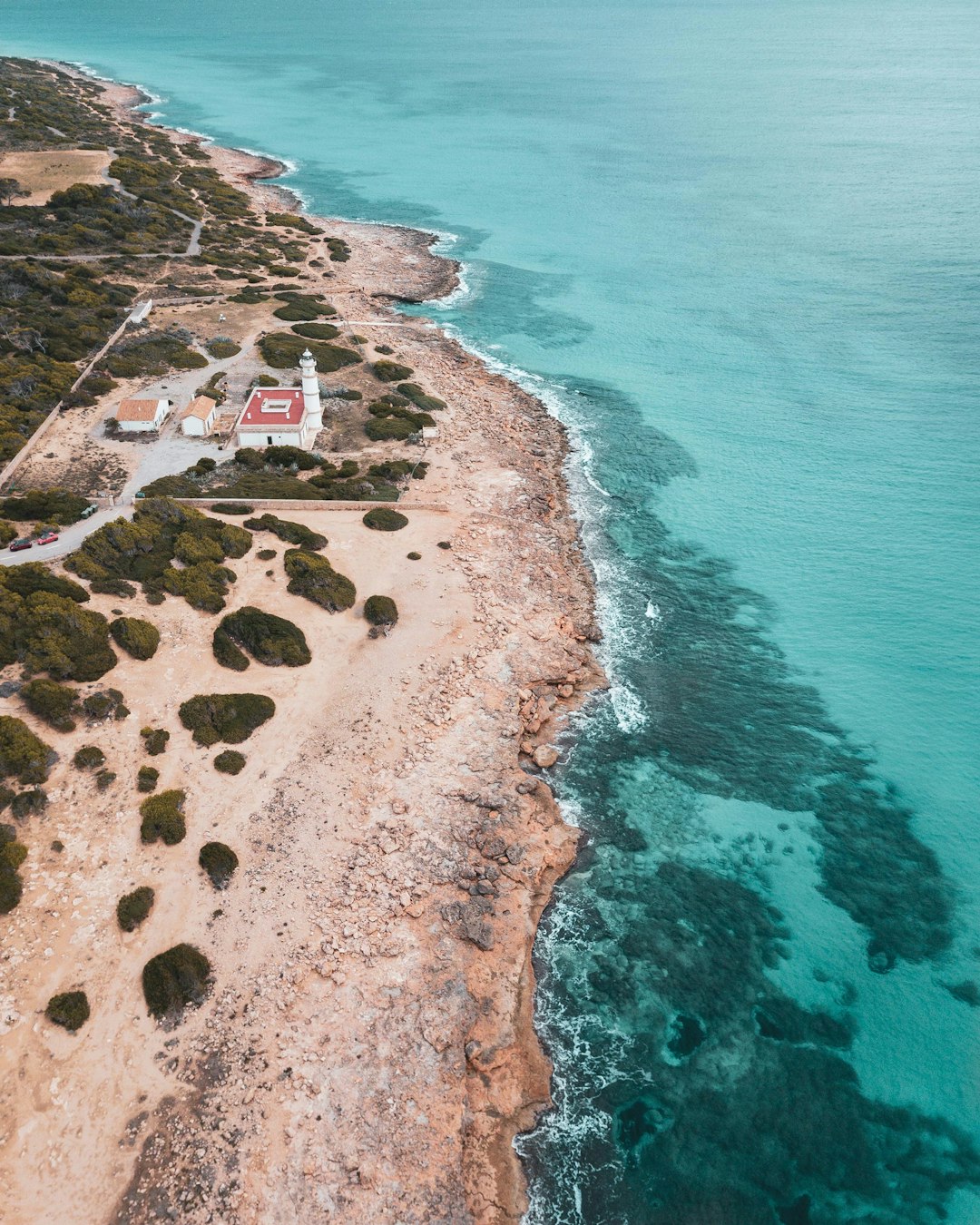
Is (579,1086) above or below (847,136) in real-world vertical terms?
below

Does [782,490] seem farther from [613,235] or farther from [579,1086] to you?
[613,235]

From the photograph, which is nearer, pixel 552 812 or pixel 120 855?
pixel 120 855

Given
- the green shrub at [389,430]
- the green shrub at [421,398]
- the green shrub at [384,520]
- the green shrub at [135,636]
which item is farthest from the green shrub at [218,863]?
the green shrub at [421,398]

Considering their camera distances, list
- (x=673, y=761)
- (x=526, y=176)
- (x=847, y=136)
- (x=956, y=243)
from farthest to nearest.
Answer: (x=847, y=136), (x=526, y=176), (x=956, y=243), (x=673, y=761)

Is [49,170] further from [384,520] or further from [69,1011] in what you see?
[69,1011]

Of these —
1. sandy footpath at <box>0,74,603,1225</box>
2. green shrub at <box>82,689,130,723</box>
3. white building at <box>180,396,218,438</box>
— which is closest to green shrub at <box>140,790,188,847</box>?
sandy footpath at <box>0,74,603,1225</box>

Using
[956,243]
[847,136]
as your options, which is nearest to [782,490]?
[956,243]

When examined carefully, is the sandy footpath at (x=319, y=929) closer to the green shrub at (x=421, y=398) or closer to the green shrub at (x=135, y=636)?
the green shrub at (x=135, y=636)
